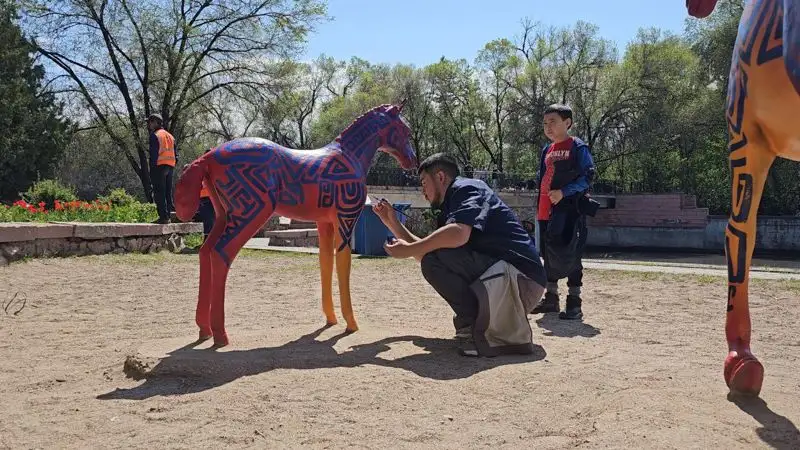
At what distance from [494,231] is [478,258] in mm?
257

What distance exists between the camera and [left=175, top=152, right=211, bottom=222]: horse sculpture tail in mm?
4832

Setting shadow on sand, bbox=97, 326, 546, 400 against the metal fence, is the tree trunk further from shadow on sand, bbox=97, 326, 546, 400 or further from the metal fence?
shadow on sand, bbox=97, 326, 546, 400

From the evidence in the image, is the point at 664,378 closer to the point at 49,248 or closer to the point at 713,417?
the point at 713,417

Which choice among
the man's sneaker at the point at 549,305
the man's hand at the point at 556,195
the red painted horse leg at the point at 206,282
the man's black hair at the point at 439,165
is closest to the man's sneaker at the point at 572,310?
the man's sneaker at the point at 549,305

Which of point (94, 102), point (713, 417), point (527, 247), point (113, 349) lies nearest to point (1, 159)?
point (94, 102)

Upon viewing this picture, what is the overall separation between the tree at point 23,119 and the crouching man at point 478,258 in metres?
27.4

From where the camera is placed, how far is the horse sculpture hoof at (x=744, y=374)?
3332mm

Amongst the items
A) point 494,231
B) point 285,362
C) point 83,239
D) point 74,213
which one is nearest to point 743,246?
point 494,231

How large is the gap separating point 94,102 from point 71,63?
1782mm

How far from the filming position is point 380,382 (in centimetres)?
405

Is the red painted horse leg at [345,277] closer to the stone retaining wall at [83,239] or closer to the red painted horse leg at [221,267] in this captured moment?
the red painted horse leg at [221,267]

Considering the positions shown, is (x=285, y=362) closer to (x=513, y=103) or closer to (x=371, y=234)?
(x=371, y=234)

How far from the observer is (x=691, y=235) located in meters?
25.3

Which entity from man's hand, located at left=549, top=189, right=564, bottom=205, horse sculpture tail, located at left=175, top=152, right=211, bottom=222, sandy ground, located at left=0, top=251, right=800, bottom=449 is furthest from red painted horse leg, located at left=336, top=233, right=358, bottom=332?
man's hand, located at left=549, top=189, right=564, bottom=205
